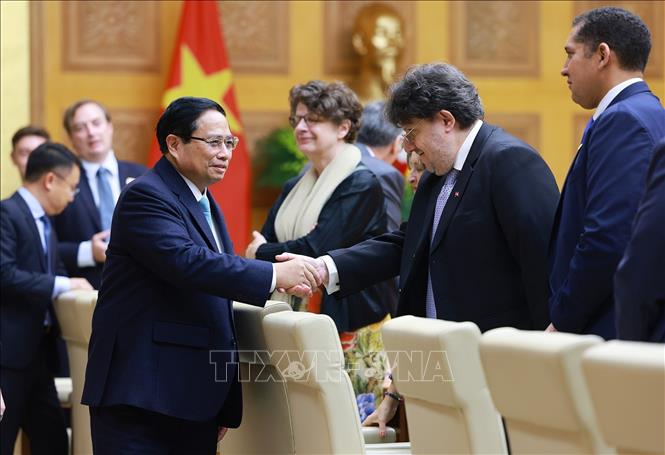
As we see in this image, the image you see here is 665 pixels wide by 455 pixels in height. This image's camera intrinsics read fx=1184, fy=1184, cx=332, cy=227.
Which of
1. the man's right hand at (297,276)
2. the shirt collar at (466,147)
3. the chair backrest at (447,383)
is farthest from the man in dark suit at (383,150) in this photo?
Result: the chair backrest at (447,383)

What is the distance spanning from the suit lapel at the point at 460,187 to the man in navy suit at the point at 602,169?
0.29 m

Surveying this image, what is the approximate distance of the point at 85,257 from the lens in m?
5.78

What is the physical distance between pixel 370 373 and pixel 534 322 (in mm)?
1088

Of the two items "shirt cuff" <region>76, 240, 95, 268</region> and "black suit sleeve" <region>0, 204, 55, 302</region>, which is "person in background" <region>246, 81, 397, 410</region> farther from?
"shirt cuff" <region>76, 240, 95, 268</region>

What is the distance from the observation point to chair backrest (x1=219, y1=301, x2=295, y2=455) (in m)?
3.34

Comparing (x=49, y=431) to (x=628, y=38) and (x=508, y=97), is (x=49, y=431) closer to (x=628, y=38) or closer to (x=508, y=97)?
(x=628, y=38)

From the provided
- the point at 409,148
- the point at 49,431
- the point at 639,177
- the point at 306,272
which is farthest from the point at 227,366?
the point at 49,431

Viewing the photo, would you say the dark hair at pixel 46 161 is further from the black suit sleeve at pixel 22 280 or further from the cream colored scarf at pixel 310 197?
the cream colored scarf at pixel 310 197

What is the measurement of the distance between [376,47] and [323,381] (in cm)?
520

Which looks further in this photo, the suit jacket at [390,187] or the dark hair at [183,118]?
the suit jacket at [390,187]

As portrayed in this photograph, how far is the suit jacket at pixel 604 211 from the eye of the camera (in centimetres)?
304

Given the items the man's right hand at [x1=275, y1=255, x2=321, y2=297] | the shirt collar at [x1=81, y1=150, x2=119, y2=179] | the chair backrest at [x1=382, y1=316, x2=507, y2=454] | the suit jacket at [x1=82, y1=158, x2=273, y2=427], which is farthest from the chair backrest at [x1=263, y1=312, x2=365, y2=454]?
the shirt collar at [x1=81, y1=150, x2=119, y2=179]

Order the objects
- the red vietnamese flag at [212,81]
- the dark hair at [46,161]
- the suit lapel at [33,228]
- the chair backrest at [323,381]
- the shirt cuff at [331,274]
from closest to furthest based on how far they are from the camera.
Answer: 1. the chair backrest at [323,381]
2. the shirt cuff at [331,274]
3. the suit lapel at [33,228]
4. the dark hair at [46,161]
5. the red vietnamese flag at [212,81]

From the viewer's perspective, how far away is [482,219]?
3.36 metres
